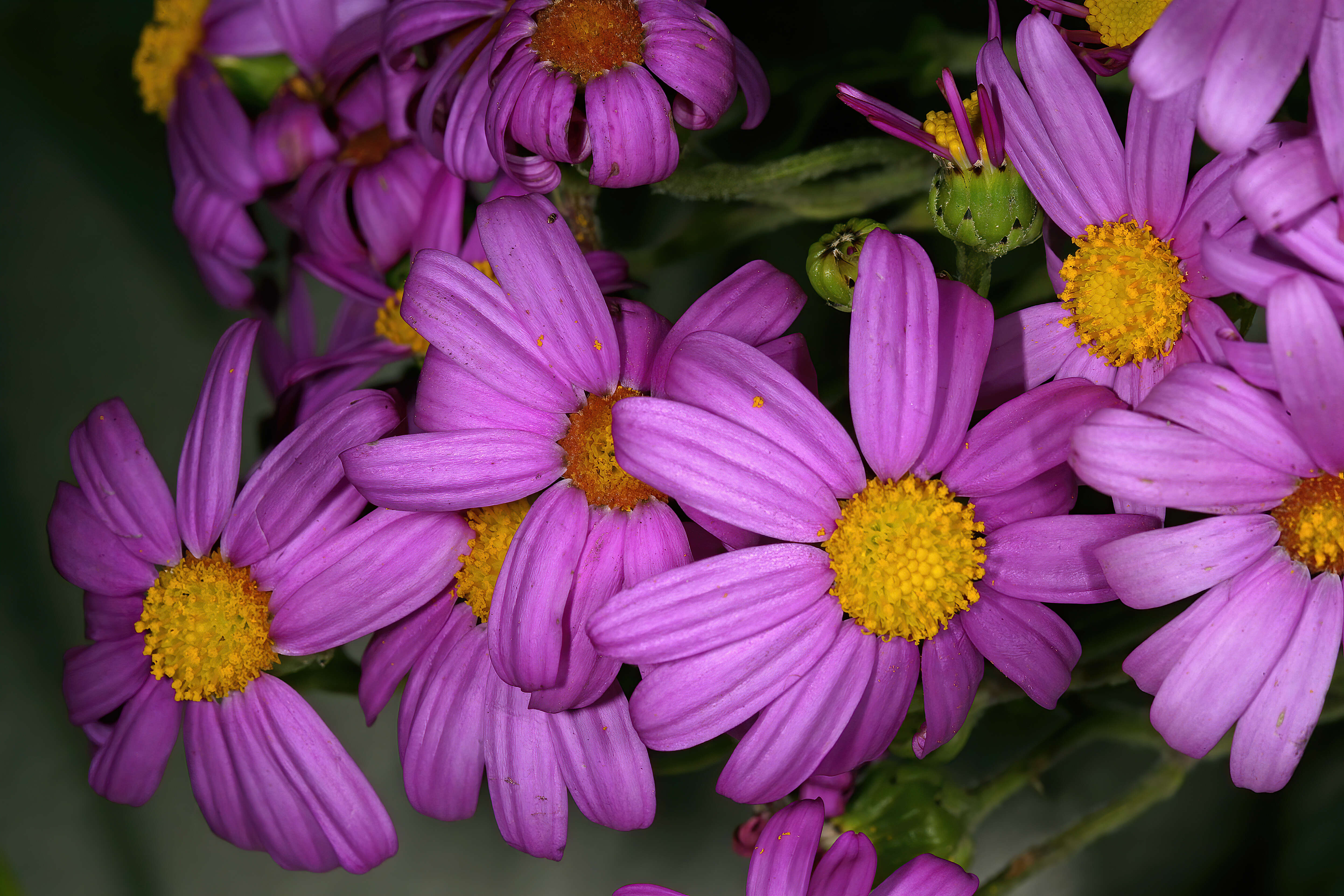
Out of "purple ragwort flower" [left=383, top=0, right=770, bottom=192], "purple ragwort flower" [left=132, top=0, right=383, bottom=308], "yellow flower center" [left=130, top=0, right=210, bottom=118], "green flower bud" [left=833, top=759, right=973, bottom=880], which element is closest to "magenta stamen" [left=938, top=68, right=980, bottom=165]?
"purple ragwort flower" [left=383, top=0, right=770, bottom=192]

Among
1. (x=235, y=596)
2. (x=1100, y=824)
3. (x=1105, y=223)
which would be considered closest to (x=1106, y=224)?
(x=1105, y=223)

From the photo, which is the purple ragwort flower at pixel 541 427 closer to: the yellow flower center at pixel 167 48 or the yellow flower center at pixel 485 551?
the yellow flower center at pixel 485 551

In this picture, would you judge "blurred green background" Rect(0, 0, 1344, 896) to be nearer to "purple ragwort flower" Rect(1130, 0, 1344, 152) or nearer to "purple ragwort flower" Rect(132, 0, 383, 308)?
"purple ragwort flower" Rect(132, 0, 383, 308)

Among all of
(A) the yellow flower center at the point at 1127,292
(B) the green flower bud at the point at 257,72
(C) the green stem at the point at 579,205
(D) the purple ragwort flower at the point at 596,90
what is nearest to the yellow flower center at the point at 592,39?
(D) the purple ragwort flower at the point at 596,90

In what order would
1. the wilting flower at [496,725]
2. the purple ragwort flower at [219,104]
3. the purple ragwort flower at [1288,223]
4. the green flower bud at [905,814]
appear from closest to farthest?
1. the purple ragwort flower at [1288,223]
2. the wilting flower at [496,725]
3. the green flower bud at [905,814]
4. the purple ragwort flower at [219,104]

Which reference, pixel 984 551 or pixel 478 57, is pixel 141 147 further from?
pixel 984 551

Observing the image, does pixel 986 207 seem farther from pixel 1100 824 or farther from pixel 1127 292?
pixel 1100 824
